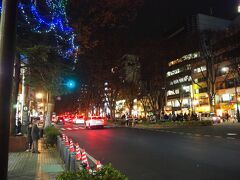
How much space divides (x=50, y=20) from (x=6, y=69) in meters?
8.22

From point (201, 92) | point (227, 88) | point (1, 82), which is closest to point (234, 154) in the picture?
point (1, 82)

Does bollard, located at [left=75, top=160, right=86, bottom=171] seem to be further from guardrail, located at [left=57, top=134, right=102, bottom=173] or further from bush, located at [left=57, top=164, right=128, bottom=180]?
bush, located at [left=57, top=164, right=128, bottom=180]

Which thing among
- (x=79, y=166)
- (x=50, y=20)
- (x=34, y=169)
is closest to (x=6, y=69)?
(x=79, y=166)

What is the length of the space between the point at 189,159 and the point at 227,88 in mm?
60374

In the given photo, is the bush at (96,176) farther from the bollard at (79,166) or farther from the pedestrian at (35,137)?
the pedestrian at (35,137)

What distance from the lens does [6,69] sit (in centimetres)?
368

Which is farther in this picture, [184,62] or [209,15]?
[209,15]

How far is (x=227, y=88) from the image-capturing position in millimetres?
69000

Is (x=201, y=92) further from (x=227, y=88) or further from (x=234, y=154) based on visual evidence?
(x=234, y=154)

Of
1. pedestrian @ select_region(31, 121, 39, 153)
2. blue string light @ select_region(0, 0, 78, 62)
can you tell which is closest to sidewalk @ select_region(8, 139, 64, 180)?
pedestrian @ select_region(31, 121, 39, 153)

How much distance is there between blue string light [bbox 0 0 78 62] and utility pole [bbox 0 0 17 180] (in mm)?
5861

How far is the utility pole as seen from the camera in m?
3.52

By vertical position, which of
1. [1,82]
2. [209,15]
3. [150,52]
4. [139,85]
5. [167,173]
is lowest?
[167,173]

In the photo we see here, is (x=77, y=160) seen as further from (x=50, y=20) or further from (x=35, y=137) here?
(x=35, y=137)
